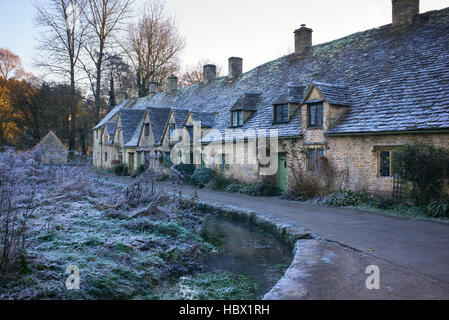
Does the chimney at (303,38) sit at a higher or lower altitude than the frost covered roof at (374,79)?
higher

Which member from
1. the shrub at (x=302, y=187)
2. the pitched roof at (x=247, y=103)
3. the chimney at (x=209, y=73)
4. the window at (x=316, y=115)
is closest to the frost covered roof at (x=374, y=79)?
the pitched roof at (x=247, y=103)

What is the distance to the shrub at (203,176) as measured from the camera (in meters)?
20.2

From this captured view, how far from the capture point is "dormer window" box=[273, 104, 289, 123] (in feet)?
57.9

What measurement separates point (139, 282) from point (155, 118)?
22097 mm

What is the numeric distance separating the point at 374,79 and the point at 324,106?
8.95 ft

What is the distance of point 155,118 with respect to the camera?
27375 millimetres

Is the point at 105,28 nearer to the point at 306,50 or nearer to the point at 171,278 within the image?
the point at 306,50

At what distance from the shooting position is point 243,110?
1997cm

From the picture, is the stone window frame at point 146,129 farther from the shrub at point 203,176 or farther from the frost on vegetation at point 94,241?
the frost on vegetation at point 94,241


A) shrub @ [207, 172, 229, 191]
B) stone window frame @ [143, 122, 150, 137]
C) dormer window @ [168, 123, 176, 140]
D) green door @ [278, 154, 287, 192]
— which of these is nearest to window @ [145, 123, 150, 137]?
stone window frame @ [143, 122, 150, 137]

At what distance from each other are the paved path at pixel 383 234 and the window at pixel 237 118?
8.14m

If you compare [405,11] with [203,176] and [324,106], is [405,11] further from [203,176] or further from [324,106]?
[203,176]

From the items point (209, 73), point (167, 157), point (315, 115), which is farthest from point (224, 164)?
point (209, 73)

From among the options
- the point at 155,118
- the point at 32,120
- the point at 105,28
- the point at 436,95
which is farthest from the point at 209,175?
the point at 32,120
